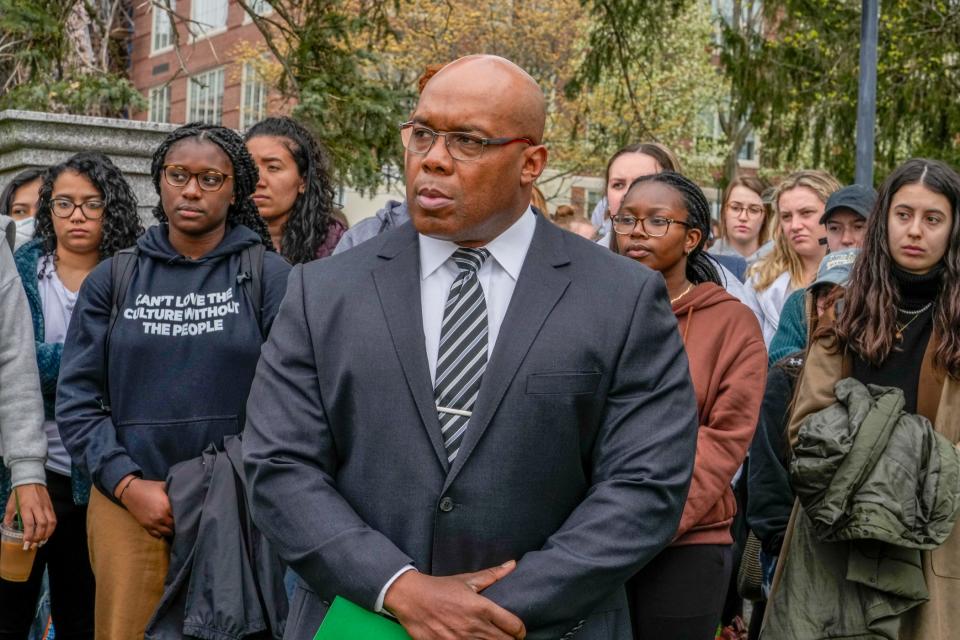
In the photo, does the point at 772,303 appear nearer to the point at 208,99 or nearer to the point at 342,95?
the point at 342,95

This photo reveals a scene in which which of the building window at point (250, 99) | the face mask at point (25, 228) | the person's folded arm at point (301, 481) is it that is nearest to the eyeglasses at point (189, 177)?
the person's folded arm at point (301, 481)

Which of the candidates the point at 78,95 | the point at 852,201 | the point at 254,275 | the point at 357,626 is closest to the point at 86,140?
the point at 78,95

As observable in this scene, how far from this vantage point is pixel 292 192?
564cm

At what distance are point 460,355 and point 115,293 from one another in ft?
6.40

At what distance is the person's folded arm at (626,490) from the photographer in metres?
2.88

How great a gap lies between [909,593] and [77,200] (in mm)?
3510

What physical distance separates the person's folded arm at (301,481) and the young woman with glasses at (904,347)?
6.41 ft

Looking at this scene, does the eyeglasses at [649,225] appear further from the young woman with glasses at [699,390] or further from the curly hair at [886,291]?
the curly hair at [886,291]

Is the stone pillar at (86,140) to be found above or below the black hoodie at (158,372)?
above

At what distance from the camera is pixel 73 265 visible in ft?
17.8

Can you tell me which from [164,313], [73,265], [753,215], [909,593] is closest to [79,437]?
[164,313]

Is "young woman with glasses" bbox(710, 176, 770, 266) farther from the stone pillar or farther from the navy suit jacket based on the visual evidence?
the navy suit jacket

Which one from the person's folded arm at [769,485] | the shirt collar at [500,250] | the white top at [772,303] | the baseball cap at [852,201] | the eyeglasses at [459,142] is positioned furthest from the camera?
the white top at [772,303]

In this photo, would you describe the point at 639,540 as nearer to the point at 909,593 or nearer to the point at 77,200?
the point at 909,593
